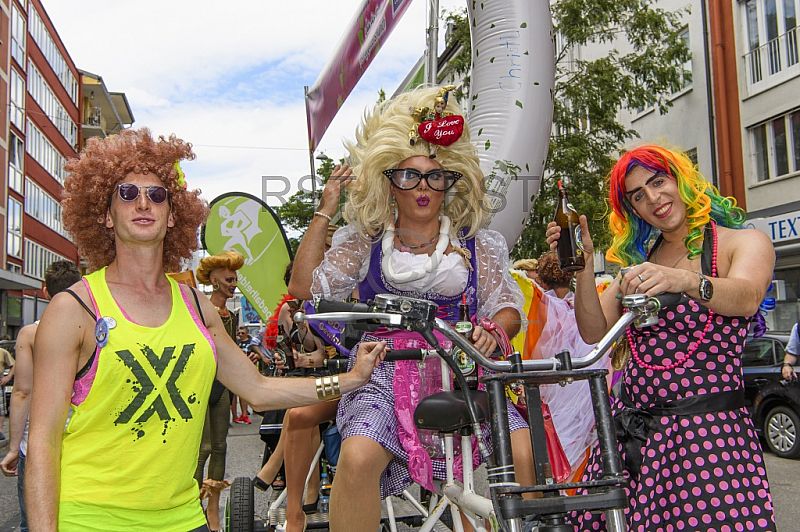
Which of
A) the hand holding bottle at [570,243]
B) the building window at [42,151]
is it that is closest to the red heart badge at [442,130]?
the hand holding bottle at [570,243]

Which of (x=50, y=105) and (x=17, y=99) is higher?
(x=50, y=105)

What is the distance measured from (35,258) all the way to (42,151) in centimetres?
574

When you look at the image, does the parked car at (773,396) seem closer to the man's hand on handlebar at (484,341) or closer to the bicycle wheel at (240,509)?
the bicycle wheel at (240,509)

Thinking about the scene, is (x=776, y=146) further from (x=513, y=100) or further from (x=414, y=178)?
(x=414, y=178)

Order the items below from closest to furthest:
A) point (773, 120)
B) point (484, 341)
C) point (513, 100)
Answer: point (484, 341) → point (513, 100) → point (773, 120)

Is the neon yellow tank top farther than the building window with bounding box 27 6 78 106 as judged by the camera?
No

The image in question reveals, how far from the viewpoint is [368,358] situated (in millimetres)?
2482

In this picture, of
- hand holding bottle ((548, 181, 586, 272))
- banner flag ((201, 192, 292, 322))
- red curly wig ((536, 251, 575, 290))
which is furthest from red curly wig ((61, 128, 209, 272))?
banner flag ((201, 192, 292, 322))

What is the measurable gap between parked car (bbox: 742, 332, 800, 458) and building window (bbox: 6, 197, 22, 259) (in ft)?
105

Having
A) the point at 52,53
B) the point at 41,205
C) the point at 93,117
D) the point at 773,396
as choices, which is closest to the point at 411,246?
the point at 773,396

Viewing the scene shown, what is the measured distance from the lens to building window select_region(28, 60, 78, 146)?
120ft

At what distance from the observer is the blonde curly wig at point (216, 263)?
650 cm

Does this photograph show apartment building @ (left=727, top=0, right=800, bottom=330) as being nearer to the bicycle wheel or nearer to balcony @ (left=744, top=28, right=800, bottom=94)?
balcony @ (left=744, top=28, right=800, bottom=94)

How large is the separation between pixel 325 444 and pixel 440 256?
1580mm
